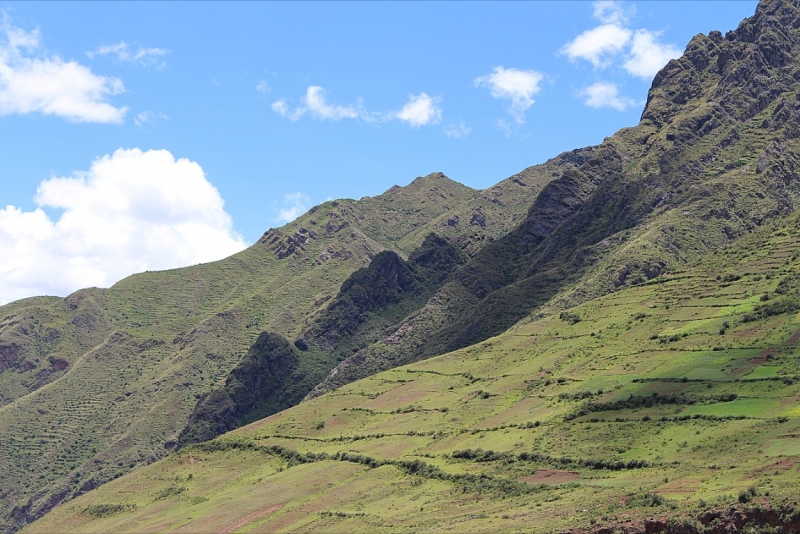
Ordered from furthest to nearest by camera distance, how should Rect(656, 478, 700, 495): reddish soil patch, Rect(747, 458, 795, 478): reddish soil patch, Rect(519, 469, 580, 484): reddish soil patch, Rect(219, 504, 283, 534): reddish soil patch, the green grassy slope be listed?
Rect(219, 504, 283, 534): reddish soil patch → Rect(519, 469, 580, 484): reddish soil patch → the green grassy slope → Rect(656, 478, 700, 495): reddish soil patch → Rect(747, 458, 795, 478): reddish soil patch

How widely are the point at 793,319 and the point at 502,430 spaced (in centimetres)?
5142

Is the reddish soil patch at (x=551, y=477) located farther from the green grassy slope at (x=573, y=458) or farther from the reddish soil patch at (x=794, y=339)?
the reddish soil patch at (x=794, y=339)

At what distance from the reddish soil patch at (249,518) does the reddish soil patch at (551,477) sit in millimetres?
39713

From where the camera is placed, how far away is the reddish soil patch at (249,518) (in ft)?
500

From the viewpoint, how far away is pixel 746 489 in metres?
98.4

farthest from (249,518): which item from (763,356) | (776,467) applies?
(763,356)

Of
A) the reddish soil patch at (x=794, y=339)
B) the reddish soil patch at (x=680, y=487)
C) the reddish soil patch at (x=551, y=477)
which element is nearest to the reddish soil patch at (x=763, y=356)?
the reddish soil patch at (x=794, y=339)

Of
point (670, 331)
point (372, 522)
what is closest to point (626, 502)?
point (372, 522)

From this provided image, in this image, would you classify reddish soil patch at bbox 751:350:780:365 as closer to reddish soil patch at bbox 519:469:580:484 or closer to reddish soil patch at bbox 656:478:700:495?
reddish soil patch at bbox 519:469:580:484

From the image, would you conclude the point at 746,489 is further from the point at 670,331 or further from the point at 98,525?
the point at 98,525

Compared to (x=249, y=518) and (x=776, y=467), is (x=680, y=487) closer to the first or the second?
(x=776, y=467)

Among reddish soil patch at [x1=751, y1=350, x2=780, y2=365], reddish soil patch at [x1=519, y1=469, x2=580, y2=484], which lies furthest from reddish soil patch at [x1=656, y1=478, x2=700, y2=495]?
reddish soil patch at [x1=751, y1=350, x2=780, y2=365]

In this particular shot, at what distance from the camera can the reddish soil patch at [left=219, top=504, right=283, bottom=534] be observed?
5994 inches

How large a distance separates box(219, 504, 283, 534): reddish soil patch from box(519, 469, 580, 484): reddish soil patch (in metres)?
39.7
